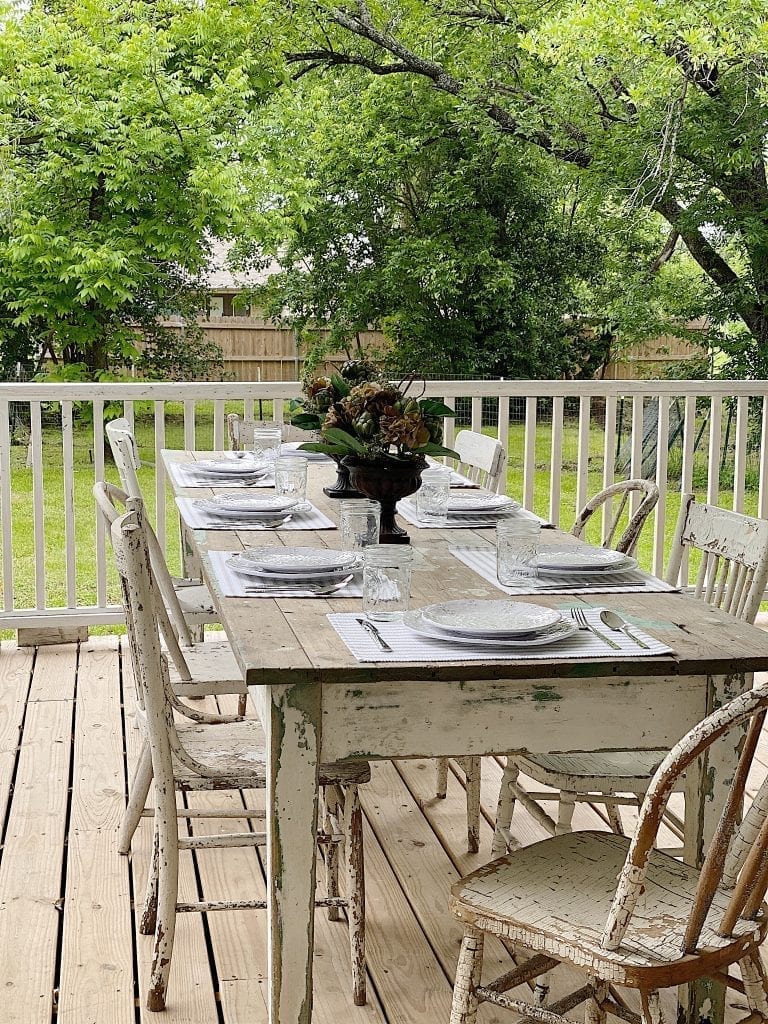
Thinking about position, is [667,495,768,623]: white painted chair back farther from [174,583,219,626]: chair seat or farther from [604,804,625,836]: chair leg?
[174,583,219,626]: chair seat

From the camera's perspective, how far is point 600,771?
7.29ft

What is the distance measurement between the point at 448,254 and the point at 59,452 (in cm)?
424

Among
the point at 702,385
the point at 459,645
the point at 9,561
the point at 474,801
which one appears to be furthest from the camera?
the point at 702,385

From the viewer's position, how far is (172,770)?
2082 millimetres

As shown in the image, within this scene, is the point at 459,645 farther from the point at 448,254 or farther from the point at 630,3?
the point at 448,254

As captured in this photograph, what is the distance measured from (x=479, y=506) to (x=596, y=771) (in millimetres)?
915

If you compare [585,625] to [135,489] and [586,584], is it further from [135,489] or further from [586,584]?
[135,489]

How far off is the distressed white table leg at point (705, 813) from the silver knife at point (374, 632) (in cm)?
56

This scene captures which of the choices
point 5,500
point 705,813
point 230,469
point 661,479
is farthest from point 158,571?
point 661,479

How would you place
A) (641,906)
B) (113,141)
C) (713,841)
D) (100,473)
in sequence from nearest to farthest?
(713,841), (641,906), (100,473), (113,141)

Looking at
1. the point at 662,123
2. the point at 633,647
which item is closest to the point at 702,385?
the point at 633,647

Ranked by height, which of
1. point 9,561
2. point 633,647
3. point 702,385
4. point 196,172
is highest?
point 196,172

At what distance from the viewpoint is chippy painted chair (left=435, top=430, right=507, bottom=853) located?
283cm

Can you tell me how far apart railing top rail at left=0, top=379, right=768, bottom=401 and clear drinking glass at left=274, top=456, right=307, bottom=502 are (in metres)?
1.30
